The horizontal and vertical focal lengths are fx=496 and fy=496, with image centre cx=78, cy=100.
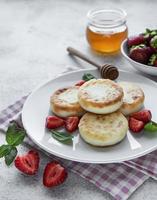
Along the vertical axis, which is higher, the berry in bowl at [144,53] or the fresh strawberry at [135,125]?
the fresh strawberry at [135,125]

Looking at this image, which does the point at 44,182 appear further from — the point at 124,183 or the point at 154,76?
the point at 154,76

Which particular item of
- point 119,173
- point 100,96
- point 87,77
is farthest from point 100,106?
point 87,77

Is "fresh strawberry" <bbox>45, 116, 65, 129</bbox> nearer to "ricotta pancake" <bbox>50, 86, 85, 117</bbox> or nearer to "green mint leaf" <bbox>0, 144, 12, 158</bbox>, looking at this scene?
"ricotta pancake" <bbox>50, 86, 85, 117</bbox>

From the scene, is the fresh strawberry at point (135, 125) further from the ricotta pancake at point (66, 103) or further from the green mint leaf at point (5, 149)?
the green mint leaf at point (5, 149)

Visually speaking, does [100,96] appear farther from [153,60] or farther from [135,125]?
[153,60]

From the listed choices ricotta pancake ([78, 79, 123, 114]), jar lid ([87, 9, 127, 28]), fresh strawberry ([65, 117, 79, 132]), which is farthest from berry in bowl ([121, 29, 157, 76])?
fresh strawberry ([65, 117, 79, 132])

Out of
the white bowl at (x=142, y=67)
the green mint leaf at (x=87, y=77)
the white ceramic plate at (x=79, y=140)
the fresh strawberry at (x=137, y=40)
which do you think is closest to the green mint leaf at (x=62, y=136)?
the white ceramic plate at (x=79, y=140)
